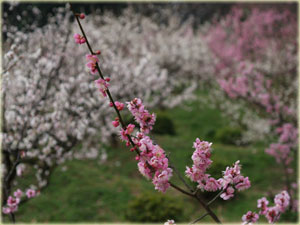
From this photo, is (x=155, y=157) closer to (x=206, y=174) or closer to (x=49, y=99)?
(x=206, y=174)

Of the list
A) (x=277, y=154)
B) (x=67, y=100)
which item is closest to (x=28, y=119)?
(x=67, y=100)

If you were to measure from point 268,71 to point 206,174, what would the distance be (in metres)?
11.0

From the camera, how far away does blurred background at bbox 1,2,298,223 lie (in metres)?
5.97

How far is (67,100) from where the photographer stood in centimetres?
652

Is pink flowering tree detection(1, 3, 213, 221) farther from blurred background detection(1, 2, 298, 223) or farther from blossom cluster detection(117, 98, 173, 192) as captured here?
blossom cluster detection(117, 98, 173, 192)

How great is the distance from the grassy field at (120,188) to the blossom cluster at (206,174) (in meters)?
4.43

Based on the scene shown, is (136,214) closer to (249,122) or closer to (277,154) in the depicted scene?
(277,154)

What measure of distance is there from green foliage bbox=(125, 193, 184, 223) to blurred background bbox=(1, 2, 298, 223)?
20 millimetres

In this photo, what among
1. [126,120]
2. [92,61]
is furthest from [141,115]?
[126,120]

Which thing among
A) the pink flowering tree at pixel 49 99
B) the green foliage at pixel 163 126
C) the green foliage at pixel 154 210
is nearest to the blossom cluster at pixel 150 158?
the pink flowering tree at pixel 49 99

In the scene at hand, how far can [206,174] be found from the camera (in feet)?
6.77

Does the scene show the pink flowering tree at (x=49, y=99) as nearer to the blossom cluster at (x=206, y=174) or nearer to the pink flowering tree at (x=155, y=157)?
the pink flowering tree at (x=155, y=157)

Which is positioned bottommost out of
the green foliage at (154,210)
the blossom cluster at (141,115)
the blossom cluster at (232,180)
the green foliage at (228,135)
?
the blossom cluster at (232,180)

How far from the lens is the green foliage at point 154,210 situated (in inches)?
233
